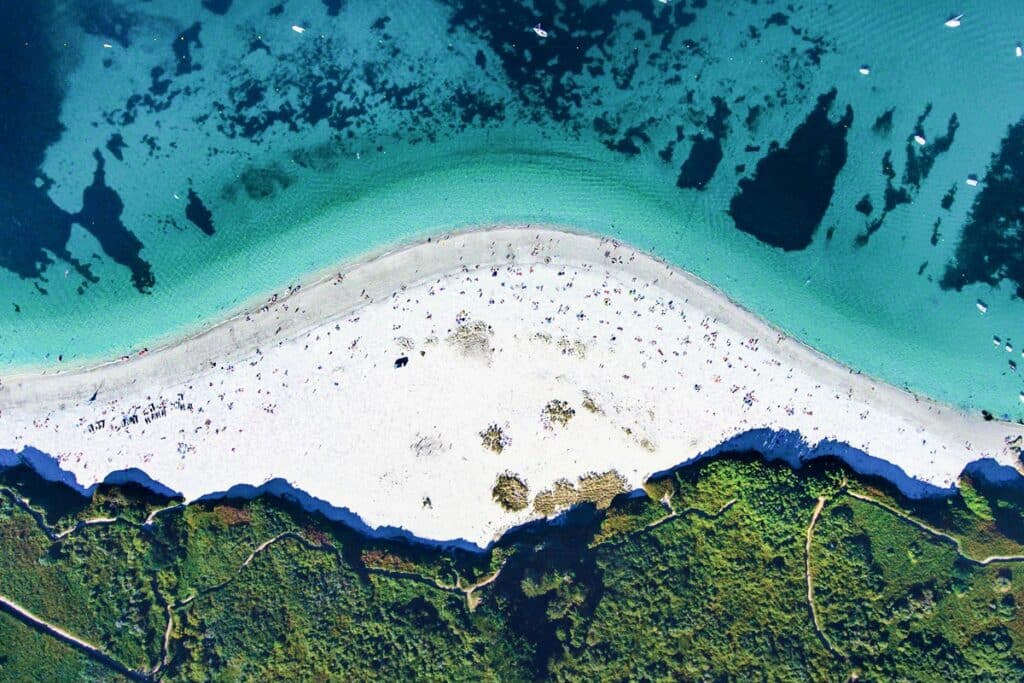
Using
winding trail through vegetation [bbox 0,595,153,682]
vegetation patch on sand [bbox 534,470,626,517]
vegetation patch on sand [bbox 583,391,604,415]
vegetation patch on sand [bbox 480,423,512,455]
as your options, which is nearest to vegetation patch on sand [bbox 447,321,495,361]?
vegetation patch on sand [bbox 480,423,512,455]

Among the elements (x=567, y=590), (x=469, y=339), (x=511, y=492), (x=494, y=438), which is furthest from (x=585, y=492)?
(x=469, y=339)

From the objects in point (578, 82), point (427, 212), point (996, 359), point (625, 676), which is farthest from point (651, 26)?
point (625, 676)

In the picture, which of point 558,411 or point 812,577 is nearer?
point 812,577

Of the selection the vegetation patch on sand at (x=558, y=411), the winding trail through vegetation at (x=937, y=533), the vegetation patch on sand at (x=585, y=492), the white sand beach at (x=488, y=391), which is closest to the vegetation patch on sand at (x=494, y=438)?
the white sand beach at (x=488, y=391)

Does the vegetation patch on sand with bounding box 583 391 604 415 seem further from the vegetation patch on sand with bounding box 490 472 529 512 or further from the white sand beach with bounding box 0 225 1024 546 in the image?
the vegetation patch on sand with bounding box 490 472 529 512

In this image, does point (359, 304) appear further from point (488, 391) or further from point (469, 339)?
point (488, 391)

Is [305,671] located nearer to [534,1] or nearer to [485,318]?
[485,318]
